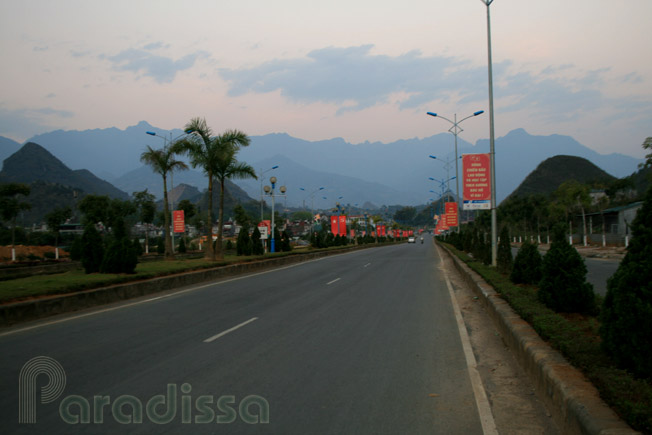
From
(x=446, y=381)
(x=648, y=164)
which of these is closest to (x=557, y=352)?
(x=446, y=381)

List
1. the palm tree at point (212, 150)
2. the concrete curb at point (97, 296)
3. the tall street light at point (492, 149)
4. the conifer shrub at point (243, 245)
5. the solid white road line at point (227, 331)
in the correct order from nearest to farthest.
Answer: the solid white road line at point (227, 331), the concrete curb at point (97, 296), the tall street light at point (492, 149), the palm tree at point (212, 150), the conifer shrub at point (243, 245)

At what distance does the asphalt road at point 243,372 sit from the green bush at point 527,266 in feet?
8.86

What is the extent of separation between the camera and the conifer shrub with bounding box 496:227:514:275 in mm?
16969

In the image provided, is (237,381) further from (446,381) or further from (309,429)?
(446,381)

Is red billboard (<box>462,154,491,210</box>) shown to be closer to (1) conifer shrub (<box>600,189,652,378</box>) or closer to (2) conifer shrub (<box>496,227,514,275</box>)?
(2) conifer shrub (<box>496,227,514,275</box>)

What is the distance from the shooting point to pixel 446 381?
20.3ft

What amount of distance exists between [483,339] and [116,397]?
604 centimetres

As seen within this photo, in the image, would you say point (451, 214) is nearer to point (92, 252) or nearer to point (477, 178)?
point (477, 178)

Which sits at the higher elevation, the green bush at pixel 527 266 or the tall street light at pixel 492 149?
the tall street light at pixel 492 149

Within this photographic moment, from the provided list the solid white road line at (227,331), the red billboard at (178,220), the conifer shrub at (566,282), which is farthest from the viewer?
the red billboard at (178,220)

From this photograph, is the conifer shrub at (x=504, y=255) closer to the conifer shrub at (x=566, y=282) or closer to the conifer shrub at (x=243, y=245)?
the conifer shrub at (x=566, y=282)

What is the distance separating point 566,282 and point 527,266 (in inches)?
185

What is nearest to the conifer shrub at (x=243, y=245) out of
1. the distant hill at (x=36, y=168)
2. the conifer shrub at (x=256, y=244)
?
the conifer shrub at (x=256, y=244)

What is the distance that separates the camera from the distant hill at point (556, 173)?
467 feet
